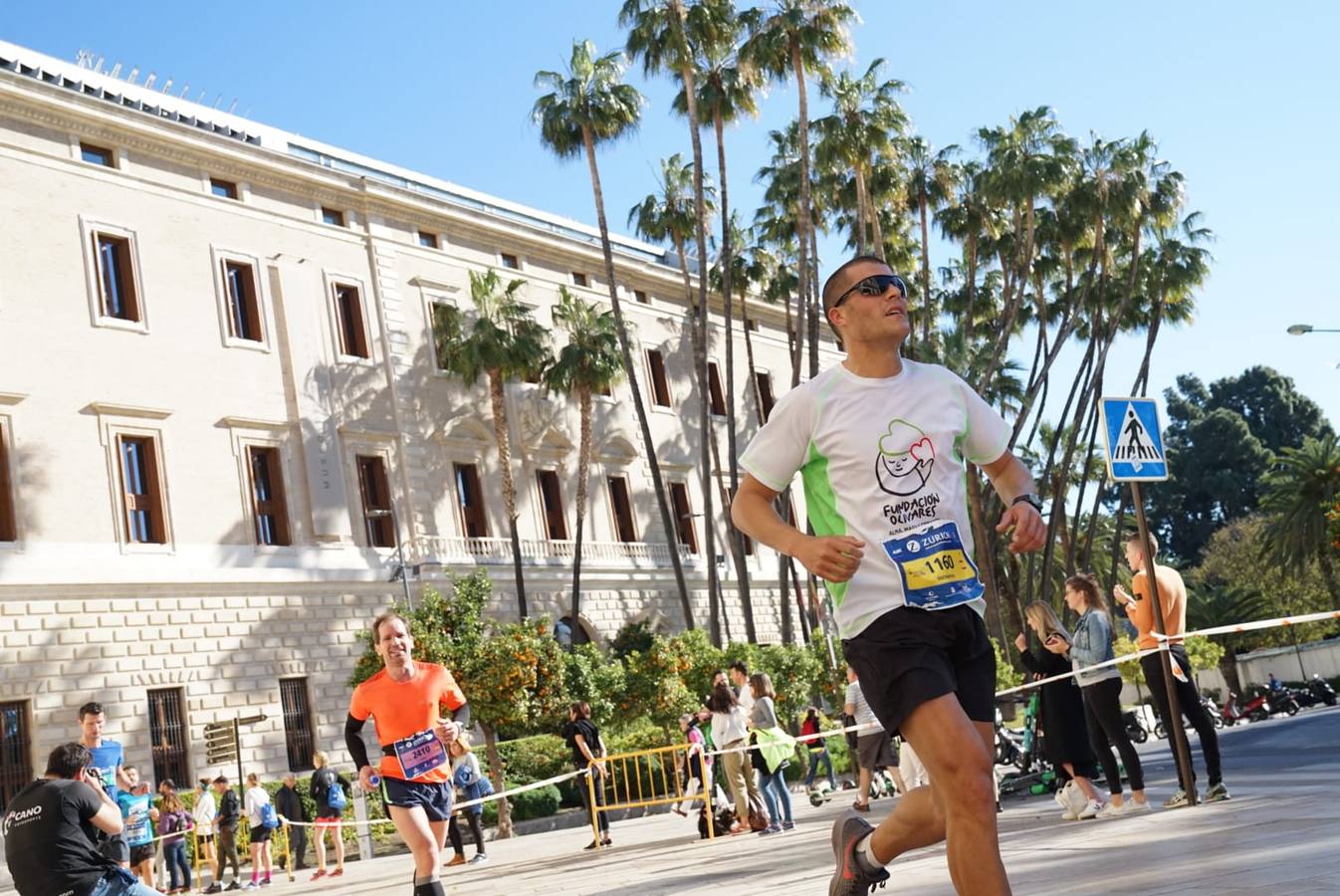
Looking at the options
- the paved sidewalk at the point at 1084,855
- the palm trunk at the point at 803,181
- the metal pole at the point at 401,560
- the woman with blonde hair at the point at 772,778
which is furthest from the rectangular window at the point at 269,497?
the woman with blonde hair at the point at 772,778

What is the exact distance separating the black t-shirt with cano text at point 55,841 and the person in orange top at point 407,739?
4.37ft

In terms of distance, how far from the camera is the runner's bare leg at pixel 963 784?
12.3 feet

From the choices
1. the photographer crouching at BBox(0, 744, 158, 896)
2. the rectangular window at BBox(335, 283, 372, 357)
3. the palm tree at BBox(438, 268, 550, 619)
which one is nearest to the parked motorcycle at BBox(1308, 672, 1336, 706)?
the palm tree at BBox(438, 268, 550, 619)

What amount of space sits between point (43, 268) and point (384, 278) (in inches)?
370

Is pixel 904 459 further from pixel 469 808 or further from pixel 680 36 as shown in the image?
pixel 680 36

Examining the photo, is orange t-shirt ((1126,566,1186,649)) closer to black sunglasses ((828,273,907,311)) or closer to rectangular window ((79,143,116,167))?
black sunglasses ((828,273,907,311))

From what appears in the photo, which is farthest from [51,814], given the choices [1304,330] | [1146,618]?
[1304,330]

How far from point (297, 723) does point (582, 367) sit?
1214 centimetres

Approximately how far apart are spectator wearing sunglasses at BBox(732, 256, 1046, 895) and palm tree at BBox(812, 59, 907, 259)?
34.0 m

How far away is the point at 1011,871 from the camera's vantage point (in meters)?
6.64

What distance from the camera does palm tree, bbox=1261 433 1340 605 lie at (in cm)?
4521

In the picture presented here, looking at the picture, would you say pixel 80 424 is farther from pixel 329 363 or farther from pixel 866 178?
pixel 866 178

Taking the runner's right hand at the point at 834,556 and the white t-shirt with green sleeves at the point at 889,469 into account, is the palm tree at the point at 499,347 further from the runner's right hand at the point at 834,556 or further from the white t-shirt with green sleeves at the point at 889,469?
the runner's right hand at the point at 834,556

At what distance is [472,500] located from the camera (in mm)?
38156
